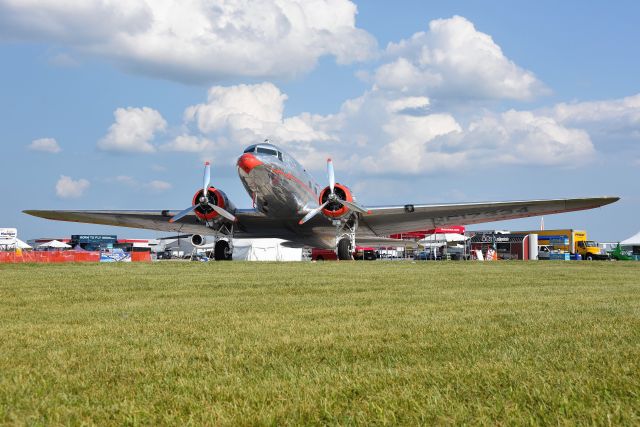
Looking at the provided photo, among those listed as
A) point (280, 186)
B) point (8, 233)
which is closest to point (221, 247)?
point (280, 186)

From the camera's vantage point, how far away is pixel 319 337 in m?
6.88

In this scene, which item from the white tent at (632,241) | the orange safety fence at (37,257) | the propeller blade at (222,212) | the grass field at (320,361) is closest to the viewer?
the grass field at (320,361)

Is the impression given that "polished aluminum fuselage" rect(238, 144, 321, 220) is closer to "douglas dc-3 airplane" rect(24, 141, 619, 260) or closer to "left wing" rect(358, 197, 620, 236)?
"douglas dc-3 airplane" rect(24, 141, 619, 260)

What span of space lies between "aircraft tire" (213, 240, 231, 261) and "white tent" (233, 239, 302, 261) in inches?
345

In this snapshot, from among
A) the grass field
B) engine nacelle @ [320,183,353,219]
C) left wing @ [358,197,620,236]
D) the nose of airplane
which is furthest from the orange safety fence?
the grass field

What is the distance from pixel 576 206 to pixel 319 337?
106 feet

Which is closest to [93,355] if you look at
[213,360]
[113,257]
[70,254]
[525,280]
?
[213,360]

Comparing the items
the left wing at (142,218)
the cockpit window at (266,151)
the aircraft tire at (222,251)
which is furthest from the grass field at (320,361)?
the left wing at (142,218)

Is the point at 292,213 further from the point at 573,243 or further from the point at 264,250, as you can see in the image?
the point at 573,243

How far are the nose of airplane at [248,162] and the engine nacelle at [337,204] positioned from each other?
15.0 ft

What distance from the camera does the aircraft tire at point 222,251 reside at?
119 feet

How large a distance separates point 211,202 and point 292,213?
482 cm

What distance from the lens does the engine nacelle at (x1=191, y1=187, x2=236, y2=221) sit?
115 feet

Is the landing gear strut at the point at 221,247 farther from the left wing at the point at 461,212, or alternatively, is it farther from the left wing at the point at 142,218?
the left wing at the point at 461,212
